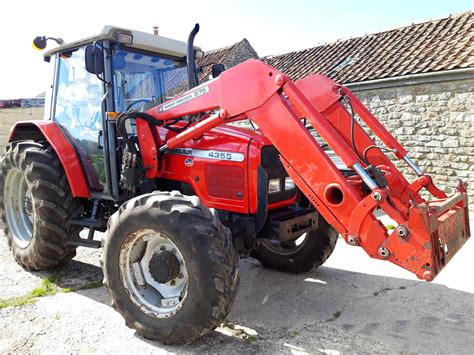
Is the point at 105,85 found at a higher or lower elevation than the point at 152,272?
higher

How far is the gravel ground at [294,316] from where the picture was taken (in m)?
3.15

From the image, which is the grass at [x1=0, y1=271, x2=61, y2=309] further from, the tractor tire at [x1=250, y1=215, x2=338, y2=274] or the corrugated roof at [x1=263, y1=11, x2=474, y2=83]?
the corrugated roof at [x1=263, y1=11, x2=474, y2=83]

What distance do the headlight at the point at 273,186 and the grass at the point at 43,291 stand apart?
6.15 feet

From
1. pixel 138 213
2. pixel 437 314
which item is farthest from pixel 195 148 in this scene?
pixel 437 314

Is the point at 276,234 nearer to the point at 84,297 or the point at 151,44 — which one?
the point at 84,297

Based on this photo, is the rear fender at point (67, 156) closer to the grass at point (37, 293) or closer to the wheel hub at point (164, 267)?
the grass at point (37, 293)

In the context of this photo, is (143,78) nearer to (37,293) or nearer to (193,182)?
(193,182)

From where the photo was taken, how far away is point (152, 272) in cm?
330

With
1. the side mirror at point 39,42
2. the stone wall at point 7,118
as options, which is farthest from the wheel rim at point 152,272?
the stone wall at point 7,118

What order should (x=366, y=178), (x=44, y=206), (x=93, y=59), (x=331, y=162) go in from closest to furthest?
(x=366, y=178)
(x=331, y=162)
(x=93, y=59)
(x=44, y=206)

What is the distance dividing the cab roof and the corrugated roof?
6.60 m

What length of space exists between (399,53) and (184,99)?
864cm

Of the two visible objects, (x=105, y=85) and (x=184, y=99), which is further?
(x=105, y=85)

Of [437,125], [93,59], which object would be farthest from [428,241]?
[437,125]
